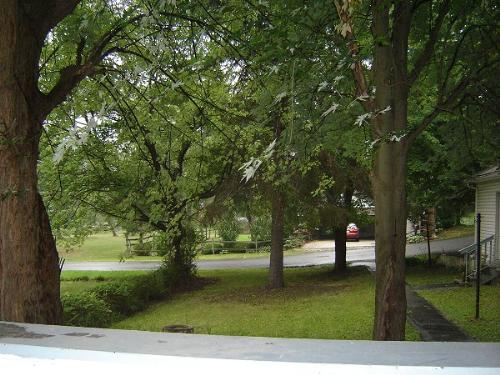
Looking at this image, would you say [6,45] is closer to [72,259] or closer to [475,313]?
[475,313]

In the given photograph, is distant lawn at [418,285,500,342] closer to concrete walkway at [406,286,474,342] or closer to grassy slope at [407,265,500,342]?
grassy slope at [407,265,500,342]

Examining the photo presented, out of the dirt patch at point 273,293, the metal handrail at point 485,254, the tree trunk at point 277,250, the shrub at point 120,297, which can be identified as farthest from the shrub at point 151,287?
the metal handrail at point 485,254

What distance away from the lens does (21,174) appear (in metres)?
4.88

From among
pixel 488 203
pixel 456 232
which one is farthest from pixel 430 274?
pixel 456 232

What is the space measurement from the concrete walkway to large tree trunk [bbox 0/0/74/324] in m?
7.25

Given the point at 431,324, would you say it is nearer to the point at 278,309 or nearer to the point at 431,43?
the point at 278,309

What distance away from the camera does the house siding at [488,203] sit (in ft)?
55.8

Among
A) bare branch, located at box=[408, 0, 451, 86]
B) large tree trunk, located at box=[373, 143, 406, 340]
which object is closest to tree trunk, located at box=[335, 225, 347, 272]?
bare branch, located at box=[408, 0, 451, 86]

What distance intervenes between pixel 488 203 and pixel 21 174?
16.9 m

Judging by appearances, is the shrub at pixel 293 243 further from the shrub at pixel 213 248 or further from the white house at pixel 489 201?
the white house at pixel 489 201

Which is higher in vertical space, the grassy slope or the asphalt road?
the grassy slope

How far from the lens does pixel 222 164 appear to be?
16812mm

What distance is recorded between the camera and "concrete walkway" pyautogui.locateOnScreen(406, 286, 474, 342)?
9.54 meters

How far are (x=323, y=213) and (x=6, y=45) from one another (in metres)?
14.9
